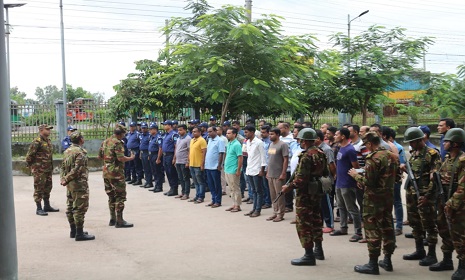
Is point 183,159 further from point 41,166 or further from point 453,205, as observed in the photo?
point 453,205

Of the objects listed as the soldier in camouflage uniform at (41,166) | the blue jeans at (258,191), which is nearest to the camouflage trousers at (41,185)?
the soldier in camouflage uniform at (41,166)

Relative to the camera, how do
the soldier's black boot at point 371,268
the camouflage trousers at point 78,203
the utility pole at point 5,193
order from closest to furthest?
the utility pole at point 5,193 < the soldier's black boot at point 371,268 < the camouflage trousers at point 78,203

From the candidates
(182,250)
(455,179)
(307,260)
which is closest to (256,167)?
(182,250)

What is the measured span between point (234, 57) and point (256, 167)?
18.4 ft

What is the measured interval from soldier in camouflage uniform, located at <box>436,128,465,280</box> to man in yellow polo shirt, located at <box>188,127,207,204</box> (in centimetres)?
622

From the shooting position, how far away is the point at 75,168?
8.52 metres

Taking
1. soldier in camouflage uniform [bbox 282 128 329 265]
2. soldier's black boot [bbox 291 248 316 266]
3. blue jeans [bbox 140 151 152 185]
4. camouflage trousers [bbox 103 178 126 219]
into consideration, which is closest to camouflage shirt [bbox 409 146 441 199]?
soldier in camouflage uniform [bbox 282 128 329 265]

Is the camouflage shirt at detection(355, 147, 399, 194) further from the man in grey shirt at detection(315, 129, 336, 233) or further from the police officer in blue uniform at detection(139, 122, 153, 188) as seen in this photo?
the police officer in blue uniform at detection(139, 122, 153, 188)

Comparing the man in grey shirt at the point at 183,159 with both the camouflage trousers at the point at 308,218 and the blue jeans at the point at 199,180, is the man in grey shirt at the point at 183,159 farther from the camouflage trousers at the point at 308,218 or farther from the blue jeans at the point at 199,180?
the camouflage trousers at the point at 308,218

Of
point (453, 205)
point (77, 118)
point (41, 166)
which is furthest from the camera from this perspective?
point (77, 118)

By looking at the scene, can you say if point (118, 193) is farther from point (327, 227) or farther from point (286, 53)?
point (286, 53)

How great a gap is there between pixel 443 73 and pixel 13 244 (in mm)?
15892

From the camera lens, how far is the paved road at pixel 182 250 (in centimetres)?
662

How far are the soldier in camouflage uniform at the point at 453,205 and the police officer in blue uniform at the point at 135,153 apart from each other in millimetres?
9848
